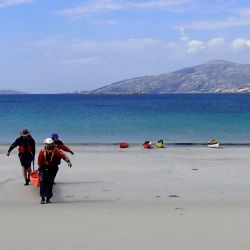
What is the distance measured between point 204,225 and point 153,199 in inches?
105

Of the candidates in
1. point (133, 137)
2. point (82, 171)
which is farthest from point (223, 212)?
point (133, 137)

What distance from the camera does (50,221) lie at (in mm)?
9445

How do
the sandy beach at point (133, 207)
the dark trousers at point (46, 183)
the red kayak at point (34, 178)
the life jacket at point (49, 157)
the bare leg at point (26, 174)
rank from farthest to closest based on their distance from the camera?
1. the bare leg at point (26, 174)
2. the red kayak at point (34, 178)
3. the life jacket at point (49, 157)
4. the dark trousers at point (46, 183)
5. the sandy beach at point (133, 207)

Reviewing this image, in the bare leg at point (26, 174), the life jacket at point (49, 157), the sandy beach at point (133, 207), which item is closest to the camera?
the sandy beach at point (133, 207)

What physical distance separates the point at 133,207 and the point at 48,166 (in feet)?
6.87

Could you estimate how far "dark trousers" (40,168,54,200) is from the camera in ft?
36.7

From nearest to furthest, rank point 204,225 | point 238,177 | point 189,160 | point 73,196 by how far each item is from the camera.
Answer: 1. point 204,225
2. point 73,196
3. point 238,177
4. point 189,160

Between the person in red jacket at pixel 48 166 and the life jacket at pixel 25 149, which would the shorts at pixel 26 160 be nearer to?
the life jacket at pixel 25 149

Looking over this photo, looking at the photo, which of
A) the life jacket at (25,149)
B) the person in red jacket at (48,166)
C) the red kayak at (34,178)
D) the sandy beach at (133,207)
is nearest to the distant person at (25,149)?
the life jacket at (25,149)

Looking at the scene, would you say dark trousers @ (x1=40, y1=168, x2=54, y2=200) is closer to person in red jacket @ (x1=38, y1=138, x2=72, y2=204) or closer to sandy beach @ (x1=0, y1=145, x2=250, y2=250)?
person in red jacket @ (x1=38, y1=138, x2=72, y2=204)

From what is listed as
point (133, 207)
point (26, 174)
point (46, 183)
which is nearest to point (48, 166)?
point (46, 183)

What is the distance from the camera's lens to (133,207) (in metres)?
10.7

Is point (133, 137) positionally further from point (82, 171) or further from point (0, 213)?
point (0, 213)

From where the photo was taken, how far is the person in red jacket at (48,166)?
1124cm
